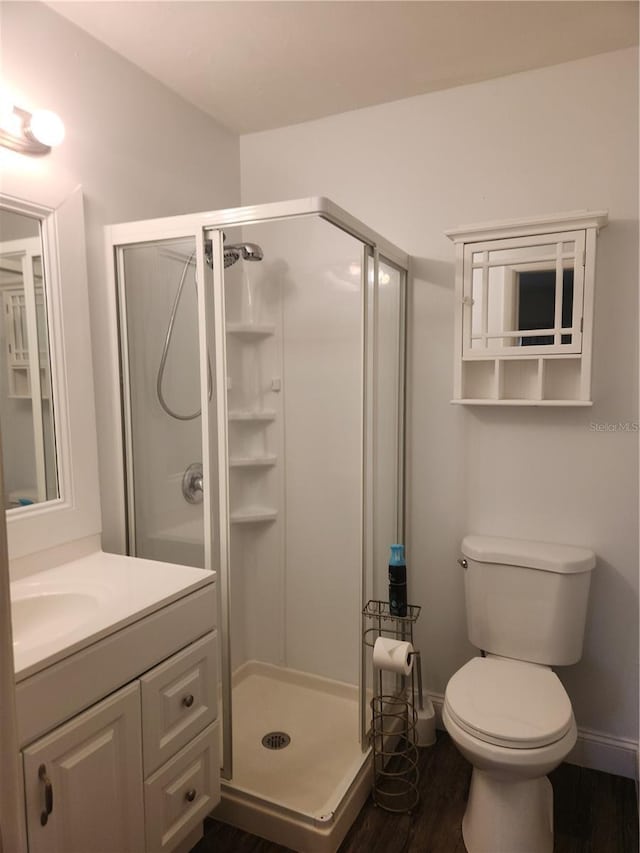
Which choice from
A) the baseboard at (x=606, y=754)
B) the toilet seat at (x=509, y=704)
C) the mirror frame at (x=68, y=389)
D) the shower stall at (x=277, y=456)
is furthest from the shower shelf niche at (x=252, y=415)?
the baseboard at (x=606, y=754)

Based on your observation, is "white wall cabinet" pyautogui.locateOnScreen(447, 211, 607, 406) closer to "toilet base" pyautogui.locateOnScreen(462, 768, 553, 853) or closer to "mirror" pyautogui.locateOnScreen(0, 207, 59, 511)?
"toilet base" pyautogui.locateOnScreen(462, 768, 553, 853)

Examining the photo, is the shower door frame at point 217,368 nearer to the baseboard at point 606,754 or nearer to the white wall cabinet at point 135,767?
the white wall cabinet at point 135,767

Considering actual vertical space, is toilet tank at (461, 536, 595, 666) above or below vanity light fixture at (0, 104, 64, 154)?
below

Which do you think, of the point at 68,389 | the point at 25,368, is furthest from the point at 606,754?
the point at 25,368

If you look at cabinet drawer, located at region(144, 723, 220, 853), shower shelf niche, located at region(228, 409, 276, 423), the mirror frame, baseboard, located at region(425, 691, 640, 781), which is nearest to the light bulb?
the mirror frame

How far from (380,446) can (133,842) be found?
4.57ft

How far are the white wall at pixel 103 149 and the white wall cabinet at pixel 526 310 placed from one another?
110cm

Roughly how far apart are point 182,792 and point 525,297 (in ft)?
6.30

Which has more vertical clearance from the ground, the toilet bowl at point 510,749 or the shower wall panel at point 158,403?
the shower wall panel at point 158,403

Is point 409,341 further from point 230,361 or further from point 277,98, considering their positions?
point 277,98

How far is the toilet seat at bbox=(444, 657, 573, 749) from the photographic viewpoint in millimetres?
1662

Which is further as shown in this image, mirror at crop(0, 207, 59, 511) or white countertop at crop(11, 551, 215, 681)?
mirror at crop(0, 207, 59, 511)

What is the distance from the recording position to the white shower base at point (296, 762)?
1.83 metres

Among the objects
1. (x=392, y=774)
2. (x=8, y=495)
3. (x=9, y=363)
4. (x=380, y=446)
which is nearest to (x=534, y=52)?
(x=380, y=446)
